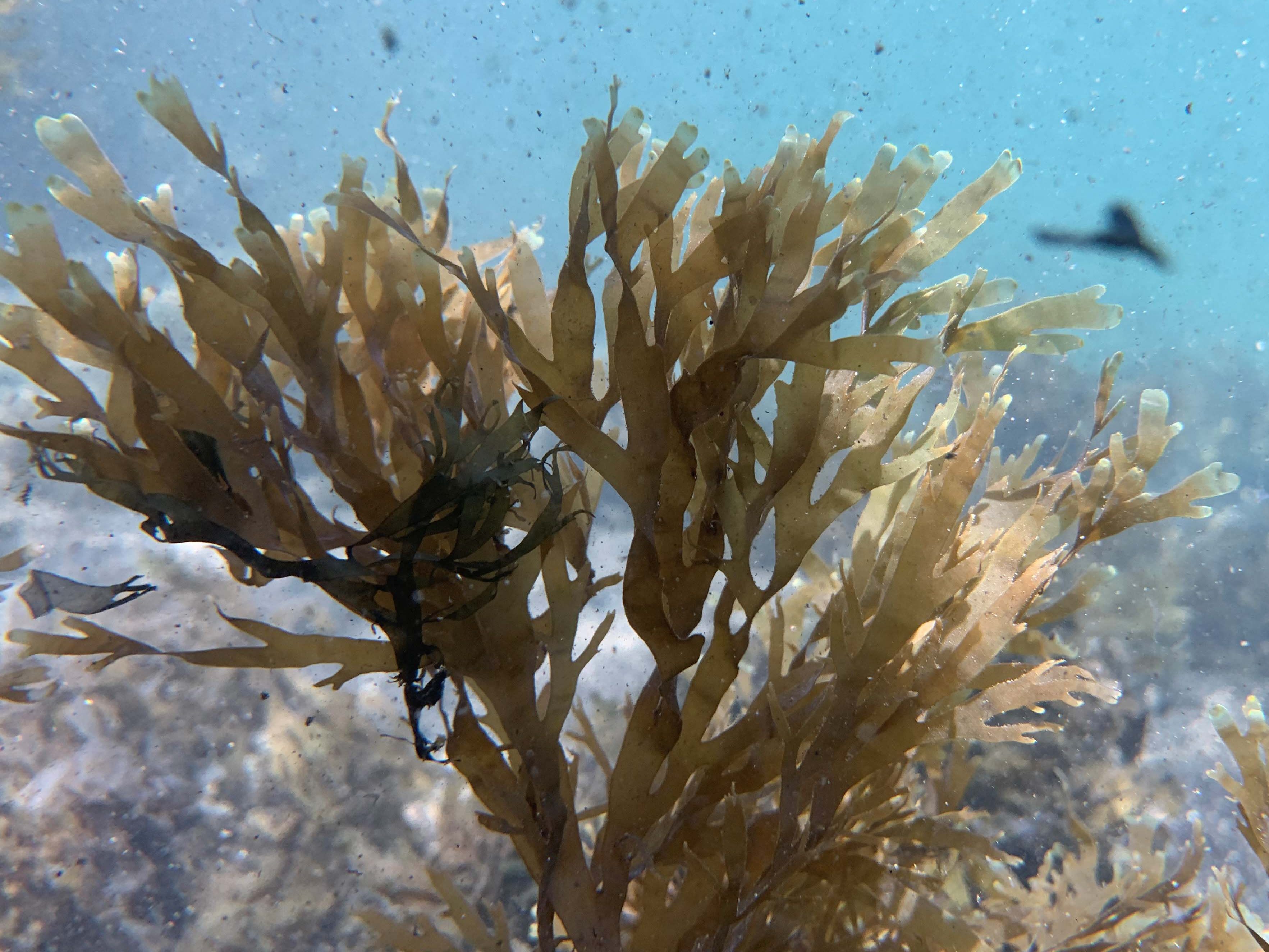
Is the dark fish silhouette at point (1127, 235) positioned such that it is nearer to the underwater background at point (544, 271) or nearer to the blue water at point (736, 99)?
the underwater background at point (544, 271)

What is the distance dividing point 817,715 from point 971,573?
1.31 ft

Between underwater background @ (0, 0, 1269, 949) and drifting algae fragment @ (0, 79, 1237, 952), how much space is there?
26 cm

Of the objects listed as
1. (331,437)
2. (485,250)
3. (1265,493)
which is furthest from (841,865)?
(1265,493)

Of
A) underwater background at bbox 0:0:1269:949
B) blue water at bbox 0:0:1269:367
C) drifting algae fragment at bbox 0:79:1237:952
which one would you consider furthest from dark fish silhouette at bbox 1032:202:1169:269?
drifting algae fragment at bbox 0:79:1237:952

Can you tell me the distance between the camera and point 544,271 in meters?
5.03

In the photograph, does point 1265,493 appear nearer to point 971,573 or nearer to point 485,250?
point 971,573

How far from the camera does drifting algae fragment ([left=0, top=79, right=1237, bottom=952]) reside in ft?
3.53

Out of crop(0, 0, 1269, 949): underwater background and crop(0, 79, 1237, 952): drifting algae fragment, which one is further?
crop(0, 0, 1269, 949): underwater background

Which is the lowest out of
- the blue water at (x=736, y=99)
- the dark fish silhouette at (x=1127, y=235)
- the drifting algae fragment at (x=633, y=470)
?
the drifting algae fragment at (x=633, y=470)

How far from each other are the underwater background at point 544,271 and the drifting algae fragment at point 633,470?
256 millimetres

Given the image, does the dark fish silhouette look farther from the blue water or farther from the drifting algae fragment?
the drifting algae fragment

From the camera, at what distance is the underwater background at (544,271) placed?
1891 millimetres

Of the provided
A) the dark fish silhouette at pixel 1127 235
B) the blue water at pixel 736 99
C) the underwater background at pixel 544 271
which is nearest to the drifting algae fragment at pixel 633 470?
the underwater background at pixel 544 271

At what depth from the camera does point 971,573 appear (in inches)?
48.3
